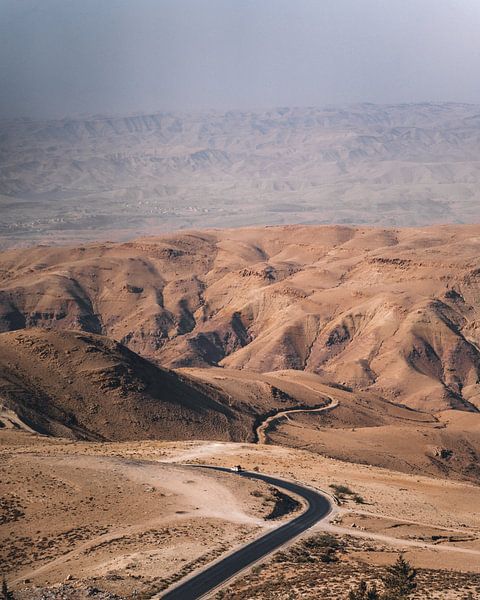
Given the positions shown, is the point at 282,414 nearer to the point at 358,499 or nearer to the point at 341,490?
the point at 341,490

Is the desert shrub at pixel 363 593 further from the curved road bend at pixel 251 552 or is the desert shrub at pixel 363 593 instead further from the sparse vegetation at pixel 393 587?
the curved road bend at pixel 251 552

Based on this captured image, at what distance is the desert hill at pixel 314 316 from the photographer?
142375mm

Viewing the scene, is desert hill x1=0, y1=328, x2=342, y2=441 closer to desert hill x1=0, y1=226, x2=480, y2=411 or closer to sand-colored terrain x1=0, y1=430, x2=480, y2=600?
sand-colored terrain x1=0, y1=430, x2=480, y2=600

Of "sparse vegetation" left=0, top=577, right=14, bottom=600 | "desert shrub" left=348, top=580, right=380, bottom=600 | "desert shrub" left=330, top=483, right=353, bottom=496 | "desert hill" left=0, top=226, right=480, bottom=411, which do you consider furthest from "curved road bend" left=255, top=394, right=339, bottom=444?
"sparse vegetation" left=0, top=577, right=14, bottom=600

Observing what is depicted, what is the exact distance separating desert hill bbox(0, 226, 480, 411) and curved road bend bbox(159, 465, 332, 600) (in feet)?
→ 257

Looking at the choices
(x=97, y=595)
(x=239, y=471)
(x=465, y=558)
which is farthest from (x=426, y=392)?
(x=97, y=595)

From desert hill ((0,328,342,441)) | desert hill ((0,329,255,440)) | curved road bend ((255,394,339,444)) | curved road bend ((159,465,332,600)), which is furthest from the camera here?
curved road bend ((255,394,339,444))

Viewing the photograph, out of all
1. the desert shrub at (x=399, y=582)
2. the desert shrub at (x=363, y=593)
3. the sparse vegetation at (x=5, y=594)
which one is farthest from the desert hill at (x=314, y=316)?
the sparse vegetation at (x=5, y=594)

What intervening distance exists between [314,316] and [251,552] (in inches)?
4895

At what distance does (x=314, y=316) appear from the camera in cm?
16262

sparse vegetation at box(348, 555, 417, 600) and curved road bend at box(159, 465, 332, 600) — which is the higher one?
sparse vegetation at box(348, 555, 417, 600)

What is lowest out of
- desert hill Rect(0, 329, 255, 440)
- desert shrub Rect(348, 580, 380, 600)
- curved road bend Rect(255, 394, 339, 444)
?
curved road bend Rect(255, 394, 339, 444)

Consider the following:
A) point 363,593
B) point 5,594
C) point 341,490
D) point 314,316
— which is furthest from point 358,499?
point 314,316

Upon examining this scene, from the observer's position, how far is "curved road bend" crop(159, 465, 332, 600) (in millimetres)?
33906
